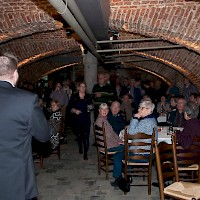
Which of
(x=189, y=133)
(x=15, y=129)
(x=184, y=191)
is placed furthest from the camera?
(x=189, y=133)

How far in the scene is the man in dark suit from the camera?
6.89ft

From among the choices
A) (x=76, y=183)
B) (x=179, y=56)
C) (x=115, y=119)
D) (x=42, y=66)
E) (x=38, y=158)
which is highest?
(x=42, y=66)

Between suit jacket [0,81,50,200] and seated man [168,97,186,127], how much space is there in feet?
14.2

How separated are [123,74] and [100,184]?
12237mm

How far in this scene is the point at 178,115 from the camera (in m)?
6.34

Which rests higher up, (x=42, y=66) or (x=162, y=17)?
(x=42, y=66)

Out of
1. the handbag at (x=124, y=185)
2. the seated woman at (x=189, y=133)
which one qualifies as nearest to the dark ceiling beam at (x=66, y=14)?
the seated woman at (x=189, y=133)

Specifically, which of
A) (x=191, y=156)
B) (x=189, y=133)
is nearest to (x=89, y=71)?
(x=189, y=133)

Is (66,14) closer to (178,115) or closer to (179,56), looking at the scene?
(178,115)

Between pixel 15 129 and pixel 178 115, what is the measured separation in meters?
4.70

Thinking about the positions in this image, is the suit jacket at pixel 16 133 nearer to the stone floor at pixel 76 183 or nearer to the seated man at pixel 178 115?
the stone floor at pixel 76 183

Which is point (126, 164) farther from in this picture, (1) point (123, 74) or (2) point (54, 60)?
(1) point (123, 74)

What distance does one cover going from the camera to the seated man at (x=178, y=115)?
6.16 m

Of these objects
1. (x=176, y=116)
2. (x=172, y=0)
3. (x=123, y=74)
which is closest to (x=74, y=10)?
(x=172, y=0)
